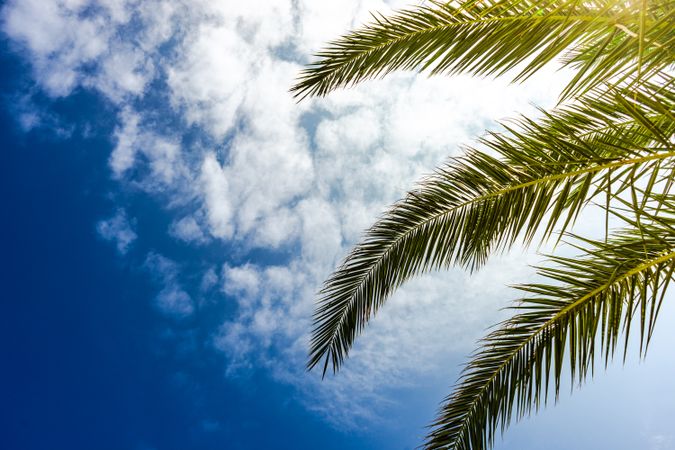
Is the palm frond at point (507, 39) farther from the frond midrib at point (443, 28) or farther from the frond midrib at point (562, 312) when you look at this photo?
the frond midrib at point (562, 312)

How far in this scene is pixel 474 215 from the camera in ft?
11.4

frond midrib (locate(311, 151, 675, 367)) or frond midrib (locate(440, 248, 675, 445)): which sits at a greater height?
frond midrib (locate(311, 151, 675, 367))

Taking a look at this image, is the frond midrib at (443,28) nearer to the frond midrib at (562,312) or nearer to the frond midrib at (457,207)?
the frond midrib at (457,207)

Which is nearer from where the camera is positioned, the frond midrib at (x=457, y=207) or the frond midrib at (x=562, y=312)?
the frond midrib at (x=457, y=207)

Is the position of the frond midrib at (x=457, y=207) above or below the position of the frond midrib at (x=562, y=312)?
above

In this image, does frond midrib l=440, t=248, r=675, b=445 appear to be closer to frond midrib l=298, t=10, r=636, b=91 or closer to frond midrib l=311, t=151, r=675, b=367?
frond midrib l=311, t=151, r=675, b=367

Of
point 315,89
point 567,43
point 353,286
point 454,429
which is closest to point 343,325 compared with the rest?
point 353,286

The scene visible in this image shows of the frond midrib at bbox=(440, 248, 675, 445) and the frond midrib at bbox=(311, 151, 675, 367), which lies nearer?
the frond midrib at bbox=(311, 151, 675, 367)

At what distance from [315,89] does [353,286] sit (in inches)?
71.9

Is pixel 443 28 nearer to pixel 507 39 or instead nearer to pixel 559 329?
pixel 507 39

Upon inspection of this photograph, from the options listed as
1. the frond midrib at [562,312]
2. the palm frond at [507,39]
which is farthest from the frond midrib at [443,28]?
the frond midrib at [562,312]

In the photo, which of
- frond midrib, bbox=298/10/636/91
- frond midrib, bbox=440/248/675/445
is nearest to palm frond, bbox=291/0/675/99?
frond midrib, bbox=298/10/636/91

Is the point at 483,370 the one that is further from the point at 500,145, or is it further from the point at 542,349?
the point at 500,145

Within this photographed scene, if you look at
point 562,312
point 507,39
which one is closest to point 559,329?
point 562,312
